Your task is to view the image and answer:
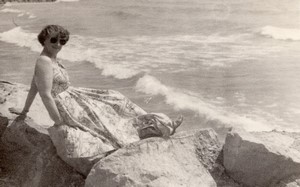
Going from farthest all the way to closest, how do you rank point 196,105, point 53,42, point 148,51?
point 148,51 → point 196,105 → point 53,42

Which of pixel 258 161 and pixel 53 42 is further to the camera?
pixel 53 42

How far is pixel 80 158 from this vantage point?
12.6 ft

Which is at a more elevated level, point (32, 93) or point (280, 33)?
point (32, 93)

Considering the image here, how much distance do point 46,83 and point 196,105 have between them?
537 centimetres

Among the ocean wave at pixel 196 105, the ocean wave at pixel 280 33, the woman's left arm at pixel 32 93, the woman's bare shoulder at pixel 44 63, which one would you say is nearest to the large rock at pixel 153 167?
the woman's bare shoulder at pixel 44 63

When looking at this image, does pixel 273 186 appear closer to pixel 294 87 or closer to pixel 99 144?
pixel 99 144

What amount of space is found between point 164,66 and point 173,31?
6464 mm

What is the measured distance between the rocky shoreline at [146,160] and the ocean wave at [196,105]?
10.9 ft

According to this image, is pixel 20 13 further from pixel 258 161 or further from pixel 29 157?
pixel 258 161

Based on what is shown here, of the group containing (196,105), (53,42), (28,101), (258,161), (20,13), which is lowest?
(20,13)

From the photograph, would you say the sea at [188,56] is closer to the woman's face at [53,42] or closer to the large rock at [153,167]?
the large rock at [153,167]

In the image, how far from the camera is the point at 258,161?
386 centimetres

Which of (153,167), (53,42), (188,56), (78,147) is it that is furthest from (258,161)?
(188,56)

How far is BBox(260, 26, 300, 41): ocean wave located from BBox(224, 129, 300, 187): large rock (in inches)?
415
